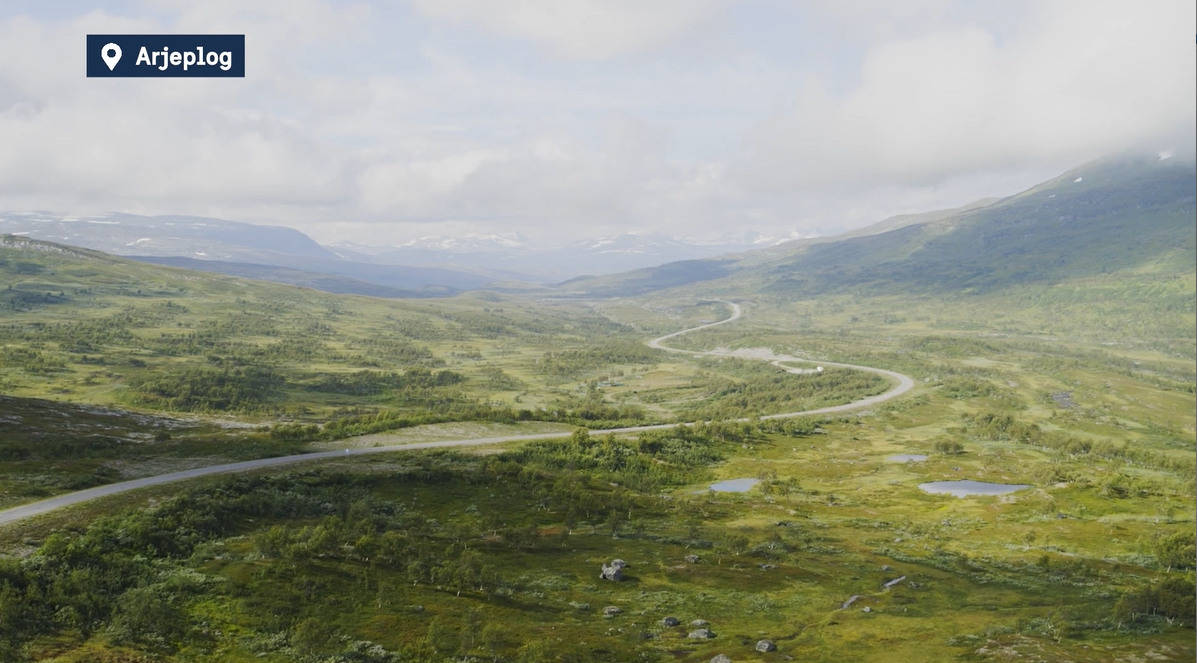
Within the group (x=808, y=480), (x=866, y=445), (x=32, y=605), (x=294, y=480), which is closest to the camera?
(x=32, y=605)

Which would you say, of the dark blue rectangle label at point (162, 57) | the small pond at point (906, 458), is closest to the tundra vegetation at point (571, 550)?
the small pond at point (906, 458)

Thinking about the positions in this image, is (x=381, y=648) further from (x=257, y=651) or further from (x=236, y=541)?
(x=236, y=541)

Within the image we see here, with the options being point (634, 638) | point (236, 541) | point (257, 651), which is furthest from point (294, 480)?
point (634, 638)

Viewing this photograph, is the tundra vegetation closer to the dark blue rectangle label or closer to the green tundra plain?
the green tundra plain

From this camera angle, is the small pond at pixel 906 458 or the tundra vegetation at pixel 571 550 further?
the small pond at pixel 906 458

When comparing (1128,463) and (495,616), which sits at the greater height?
(495,616)

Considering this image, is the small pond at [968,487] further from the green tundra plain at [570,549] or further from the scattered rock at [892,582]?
the scattered rock at [892,582]
